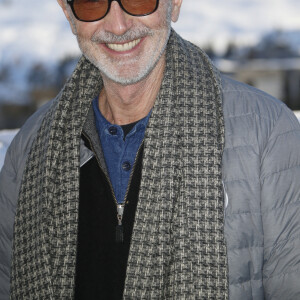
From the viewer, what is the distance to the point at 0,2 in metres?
17.5

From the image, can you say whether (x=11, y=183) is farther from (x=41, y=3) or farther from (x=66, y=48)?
(x=41, y=3)

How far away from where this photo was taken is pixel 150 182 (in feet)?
5.74

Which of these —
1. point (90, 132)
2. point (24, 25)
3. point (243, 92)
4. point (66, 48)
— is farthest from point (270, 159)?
point (24, 25)

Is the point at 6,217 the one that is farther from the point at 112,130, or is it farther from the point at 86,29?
the point at 86,29

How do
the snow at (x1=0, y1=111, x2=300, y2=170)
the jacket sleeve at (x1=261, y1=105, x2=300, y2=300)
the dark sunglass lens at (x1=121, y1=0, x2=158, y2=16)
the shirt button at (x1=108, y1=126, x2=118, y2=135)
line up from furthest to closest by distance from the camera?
the snow at (x1=0, y1=111, x2=300, y2=170) → the shirt button at (x1=108, y1=126, x2=118, y2=135) → the dark sunglass lens at (x1=121, y1=0, x2=158, y2=16) → the jacket sleeve at (x1=261, y1=105, x2=300, y2=300)

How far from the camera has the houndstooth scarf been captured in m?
1.65

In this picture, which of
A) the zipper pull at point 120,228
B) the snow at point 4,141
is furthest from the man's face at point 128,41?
the snow at point 4,141

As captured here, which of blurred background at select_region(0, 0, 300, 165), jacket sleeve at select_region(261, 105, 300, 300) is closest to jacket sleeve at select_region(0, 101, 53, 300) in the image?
jacket sleeve at select_region(261, 105, 300, 300)

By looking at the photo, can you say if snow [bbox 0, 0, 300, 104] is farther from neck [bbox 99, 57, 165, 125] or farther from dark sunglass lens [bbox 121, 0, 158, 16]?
dark sunglass lens [bbox 121, 0, 158, 16]

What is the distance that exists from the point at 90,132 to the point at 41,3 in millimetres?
17718

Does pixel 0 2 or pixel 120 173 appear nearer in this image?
pixel 120 173

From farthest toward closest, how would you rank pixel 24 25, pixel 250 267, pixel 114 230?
pixel 24 25 → pixel 114 230 → pixel 250 267

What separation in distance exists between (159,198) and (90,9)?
664 mm

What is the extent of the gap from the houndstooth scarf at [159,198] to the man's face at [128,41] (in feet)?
0.41
